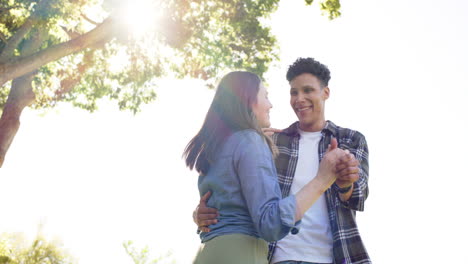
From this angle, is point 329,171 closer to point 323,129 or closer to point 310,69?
point 323,129

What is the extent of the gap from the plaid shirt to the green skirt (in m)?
1.27

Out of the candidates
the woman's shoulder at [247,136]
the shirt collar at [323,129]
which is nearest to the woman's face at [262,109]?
the woman's shoulder at [247,136]

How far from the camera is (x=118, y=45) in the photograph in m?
13.5

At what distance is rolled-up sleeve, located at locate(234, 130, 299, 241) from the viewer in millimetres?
2215

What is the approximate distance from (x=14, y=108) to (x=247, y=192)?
13994 mm

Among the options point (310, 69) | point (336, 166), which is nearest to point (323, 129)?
point (310, 69)

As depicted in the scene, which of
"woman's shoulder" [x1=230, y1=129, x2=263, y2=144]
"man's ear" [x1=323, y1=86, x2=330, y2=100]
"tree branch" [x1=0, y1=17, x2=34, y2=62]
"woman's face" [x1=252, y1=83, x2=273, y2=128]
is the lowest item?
"woman's shoulder" [x1=230, y1=129, x2=263, y2=144]

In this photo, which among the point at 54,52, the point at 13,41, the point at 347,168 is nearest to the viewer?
the point at 347,168

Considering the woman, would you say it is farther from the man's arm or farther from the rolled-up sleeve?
the man's arm

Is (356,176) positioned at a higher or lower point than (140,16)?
lower

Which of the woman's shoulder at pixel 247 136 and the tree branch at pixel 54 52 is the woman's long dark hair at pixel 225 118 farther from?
the tree branch at pixel 54 52

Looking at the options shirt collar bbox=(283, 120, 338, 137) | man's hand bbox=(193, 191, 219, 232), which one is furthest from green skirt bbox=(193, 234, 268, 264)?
shirt collar bbox=(283, 120, 338, 137)

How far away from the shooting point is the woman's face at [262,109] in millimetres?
2705

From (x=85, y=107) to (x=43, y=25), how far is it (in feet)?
24.0
